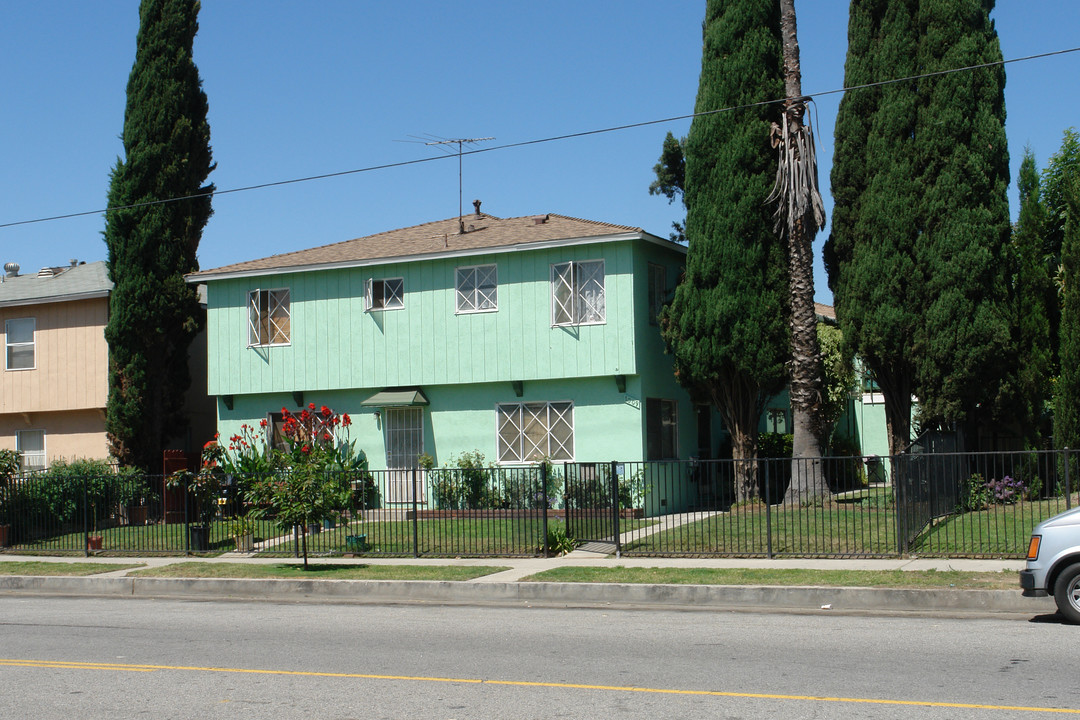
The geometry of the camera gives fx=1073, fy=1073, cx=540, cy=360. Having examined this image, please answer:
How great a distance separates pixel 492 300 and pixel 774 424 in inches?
413

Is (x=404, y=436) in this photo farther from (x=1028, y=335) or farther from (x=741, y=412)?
(x=1028, y=335)

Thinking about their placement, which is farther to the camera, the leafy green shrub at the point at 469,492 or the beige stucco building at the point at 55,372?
the beige stucco building at the point at 55,372

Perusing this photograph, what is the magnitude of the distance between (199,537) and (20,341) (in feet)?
43.5

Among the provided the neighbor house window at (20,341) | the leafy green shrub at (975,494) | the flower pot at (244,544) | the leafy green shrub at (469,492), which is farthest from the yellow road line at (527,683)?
the neighbor house window at (20,341)

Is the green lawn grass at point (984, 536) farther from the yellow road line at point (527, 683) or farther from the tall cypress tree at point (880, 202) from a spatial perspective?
the yellow road line at point (527, 683)

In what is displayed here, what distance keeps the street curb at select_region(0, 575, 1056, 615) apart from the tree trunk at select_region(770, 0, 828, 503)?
7.92 metres

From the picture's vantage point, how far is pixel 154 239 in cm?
2662

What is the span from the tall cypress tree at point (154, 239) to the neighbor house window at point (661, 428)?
11990mm

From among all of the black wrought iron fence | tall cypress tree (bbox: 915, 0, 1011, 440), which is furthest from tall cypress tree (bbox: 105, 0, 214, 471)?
tall cypress tree (bbox: 915, 0, 1011, 440)

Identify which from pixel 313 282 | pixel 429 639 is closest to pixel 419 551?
pixel 429 639

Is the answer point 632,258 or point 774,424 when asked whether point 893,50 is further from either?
point 774,424

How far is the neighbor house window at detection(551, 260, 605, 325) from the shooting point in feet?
74.6

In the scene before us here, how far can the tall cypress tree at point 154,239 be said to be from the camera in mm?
26406

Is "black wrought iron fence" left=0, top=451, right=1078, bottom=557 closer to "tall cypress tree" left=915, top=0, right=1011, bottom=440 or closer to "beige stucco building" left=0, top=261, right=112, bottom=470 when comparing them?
"tall cypress tree" left=915, top=0, right=1011, bottom=440
